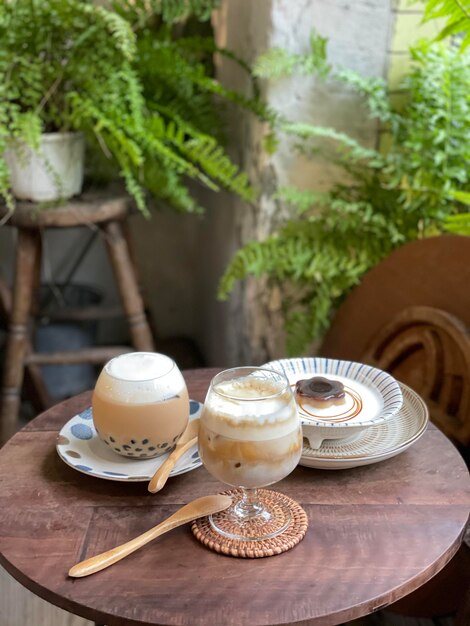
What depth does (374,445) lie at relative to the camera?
3.23 feet

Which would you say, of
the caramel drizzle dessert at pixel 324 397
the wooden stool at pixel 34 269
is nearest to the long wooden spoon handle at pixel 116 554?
the caramel drizzle dessert at pixel 324 397

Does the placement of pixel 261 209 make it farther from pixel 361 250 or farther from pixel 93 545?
pixel 93 545

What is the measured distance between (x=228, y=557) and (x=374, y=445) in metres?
0.27

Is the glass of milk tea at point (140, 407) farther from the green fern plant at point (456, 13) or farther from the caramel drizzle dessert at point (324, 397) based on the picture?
the green fern plant at point (456, 13)

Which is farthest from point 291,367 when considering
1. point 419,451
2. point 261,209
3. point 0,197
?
point 0,197

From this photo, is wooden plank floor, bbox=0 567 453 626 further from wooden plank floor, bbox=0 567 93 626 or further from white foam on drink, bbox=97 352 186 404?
white foam on drink, bbox=97 352 186 404

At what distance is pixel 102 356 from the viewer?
75.0 inches

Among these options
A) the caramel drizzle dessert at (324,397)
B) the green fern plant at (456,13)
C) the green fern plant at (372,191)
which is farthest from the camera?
the green fern plant at (372,191)

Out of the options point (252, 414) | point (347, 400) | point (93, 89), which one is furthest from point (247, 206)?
point (252, 414)

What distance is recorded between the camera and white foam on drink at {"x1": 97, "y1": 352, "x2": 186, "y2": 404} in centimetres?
92

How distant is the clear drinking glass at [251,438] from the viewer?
80cm

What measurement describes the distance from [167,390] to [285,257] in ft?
2.65

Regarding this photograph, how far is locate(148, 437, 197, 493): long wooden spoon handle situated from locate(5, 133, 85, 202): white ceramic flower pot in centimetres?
92

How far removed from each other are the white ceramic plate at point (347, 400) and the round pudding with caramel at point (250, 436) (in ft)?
0.41
